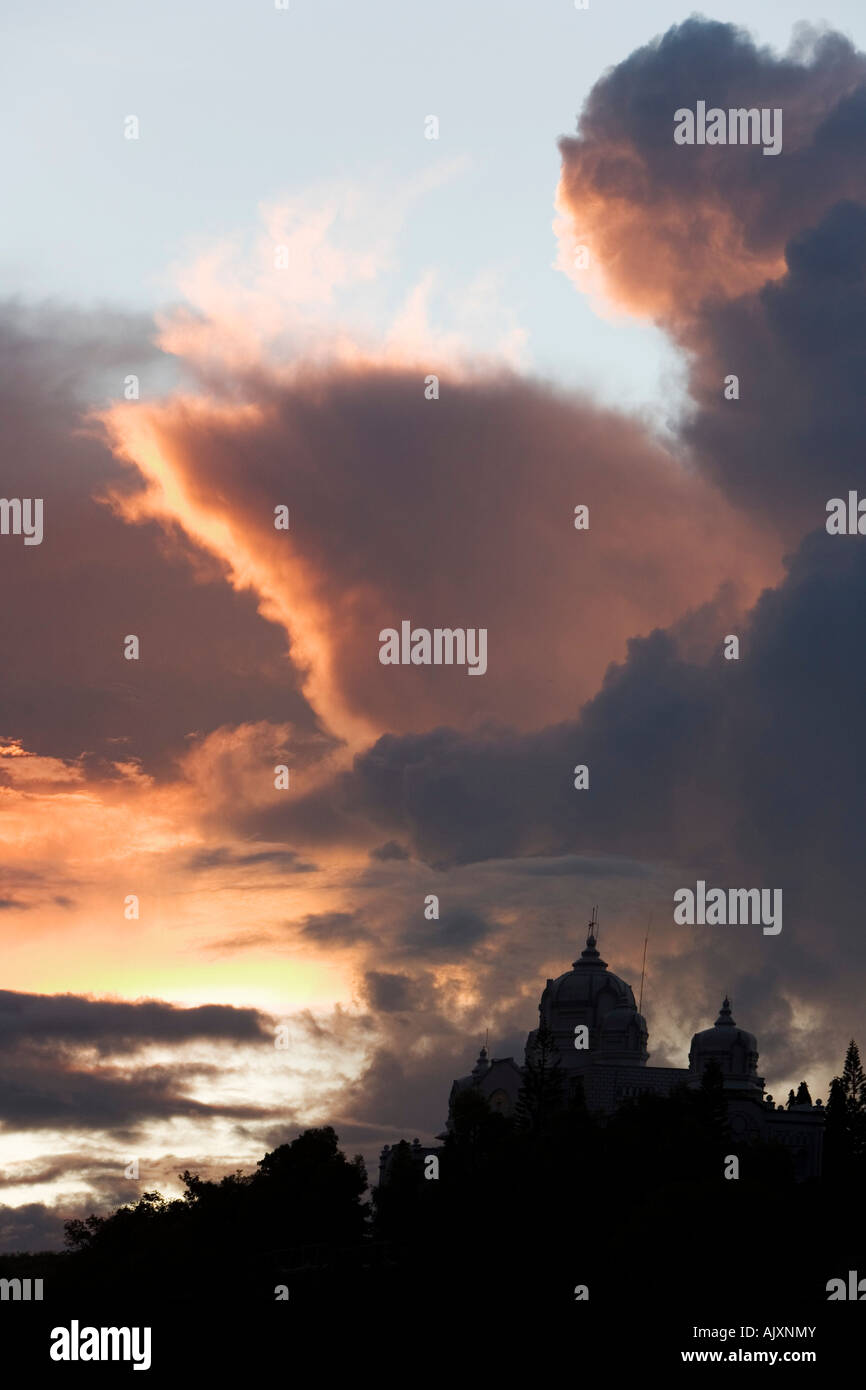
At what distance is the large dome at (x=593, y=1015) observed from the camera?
479 ft

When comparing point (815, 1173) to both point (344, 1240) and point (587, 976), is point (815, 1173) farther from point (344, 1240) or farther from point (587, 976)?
point (344, 1240)

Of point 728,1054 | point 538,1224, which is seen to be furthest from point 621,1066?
point 538,1224

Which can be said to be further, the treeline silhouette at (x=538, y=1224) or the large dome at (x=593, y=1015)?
the large dome at (x=593, y=1015)

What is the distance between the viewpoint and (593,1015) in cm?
14988

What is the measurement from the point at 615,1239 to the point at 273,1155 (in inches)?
2124

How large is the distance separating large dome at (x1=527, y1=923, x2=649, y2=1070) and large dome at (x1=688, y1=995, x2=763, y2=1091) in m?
4.17

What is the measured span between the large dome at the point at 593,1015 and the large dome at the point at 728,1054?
4.17 m

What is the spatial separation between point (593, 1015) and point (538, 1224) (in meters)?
41.8

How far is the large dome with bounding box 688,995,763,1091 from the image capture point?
14300cm
